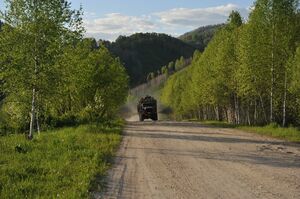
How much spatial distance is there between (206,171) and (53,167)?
511 cm

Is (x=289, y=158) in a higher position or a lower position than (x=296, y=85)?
lower

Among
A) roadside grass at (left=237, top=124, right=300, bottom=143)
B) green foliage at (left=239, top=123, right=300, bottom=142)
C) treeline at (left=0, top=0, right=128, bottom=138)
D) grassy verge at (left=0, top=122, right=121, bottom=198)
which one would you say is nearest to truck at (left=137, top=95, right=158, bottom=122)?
roadside grass at (left=237, top=124, right=300, bottom=143)

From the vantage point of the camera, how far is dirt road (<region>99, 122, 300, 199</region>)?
12.3 metres

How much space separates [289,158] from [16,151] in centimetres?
1126

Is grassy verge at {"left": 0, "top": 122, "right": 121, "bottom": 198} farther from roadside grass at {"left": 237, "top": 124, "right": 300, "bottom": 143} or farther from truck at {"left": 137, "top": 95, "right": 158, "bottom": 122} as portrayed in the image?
truck at {"left": 137, "top": 95, "right": 158, "bottom": 122}

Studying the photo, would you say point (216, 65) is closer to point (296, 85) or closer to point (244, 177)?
point (296, 85)

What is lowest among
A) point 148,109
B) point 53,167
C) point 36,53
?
point 53,167

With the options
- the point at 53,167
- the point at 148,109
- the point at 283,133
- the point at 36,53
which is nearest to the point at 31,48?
the point at 36,53

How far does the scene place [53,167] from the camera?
15664mm

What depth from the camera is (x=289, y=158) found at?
18.8 metres

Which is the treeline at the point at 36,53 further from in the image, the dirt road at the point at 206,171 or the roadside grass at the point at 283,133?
the roadside grass at the point at 283,133

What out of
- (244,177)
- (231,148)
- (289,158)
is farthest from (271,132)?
(244,177)

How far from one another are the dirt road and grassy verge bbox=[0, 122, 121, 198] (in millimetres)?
723

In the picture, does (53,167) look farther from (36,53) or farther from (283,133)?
(283,133)
